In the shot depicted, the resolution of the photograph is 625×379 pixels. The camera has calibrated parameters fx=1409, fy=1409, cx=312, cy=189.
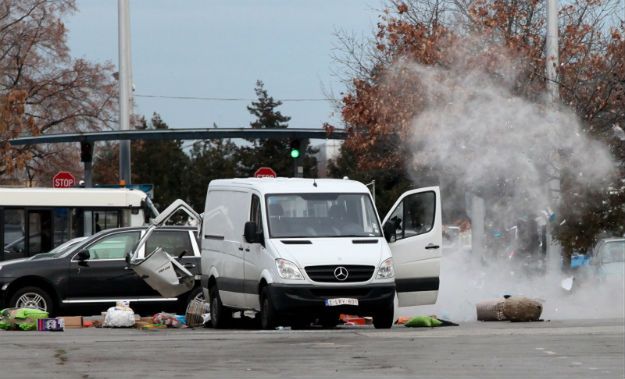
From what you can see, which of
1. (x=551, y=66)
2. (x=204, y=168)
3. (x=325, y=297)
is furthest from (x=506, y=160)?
(x=204, y=168)

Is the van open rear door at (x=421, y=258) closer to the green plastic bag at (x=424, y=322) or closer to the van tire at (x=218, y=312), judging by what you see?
the green plastic bag at (x=424, y=322)

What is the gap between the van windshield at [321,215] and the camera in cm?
1844

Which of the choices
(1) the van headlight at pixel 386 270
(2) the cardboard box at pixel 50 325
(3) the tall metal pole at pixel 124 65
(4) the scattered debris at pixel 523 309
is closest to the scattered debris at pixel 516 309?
(4) the scattered debris at pixel 523 309

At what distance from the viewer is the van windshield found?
18.4 metres

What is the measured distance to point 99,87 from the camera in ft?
184

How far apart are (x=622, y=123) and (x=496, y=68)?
2.69m

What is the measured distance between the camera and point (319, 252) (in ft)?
59.1

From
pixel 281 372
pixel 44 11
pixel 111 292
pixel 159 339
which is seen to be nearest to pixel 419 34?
pixel 111 292

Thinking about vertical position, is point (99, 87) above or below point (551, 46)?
Answer: above

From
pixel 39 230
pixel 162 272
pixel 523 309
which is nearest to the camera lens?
pixel 523 309

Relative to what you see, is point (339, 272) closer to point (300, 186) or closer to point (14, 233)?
point (300, 186)

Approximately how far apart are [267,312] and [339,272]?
106cm

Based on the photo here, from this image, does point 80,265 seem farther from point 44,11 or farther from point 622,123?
point 44,11

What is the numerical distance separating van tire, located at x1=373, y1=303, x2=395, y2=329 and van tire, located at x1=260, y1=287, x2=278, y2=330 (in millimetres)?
1368
